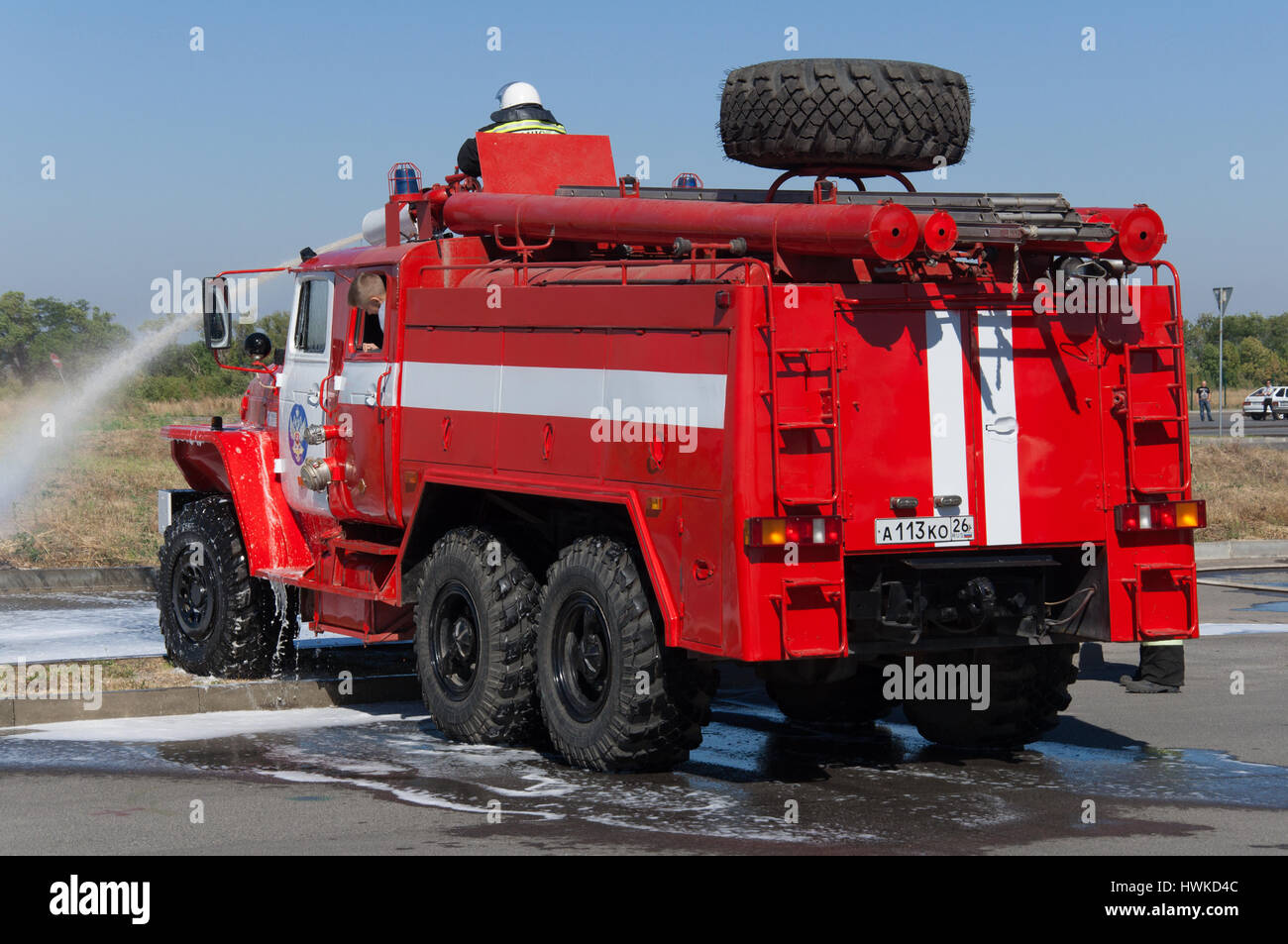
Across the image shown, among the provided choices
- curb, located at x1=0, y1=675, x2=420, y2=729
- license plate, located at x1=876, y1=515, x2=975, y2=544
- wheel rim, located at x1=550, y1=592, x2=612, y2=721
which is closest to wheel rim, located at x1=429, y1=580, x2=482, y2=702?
wheel rim, located at x1=550, y1=592, x2=612, y2=721

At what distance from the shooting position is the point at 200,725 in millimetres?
10727

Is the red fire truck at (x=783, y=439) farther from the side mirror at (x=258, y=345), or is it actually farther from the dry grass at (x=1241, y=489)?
the dry grass at (x=1241, y=489)

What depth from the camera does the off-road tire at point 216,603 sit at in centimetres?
1223

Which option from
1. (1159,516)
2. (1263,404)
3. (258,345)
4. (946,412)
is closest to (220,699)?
(258,345)

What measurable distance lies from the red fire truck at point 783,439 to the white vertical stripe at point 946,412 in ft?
0.05

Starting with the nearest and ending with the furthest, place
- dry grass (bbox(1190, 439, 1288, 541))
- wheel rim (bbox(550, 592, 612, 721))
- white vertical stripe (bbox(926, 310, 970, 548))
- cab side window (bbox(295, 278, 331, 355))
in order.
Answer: white vertical stripe (bbox(926, 310, 970, 548)) < wheel rim (bbox(550, 592, 612, 721)) < cab side window (bbox(295, 278, 331, 355)) < dry grass (bbox(1190, 439, 1288, 541))

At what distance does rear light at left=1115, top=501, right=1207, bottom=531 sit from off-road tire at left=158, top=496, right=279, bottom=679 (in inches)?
238

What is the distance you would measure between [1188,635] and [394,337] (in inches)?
194

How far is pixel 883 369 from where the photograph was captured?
841 cm

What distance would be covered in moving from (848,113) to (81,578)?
11040 mm

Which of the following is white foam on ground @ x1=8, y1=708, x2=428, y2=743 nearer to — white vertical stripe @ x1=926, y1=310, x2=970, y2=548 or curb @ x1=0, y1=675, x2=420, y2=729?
curb @ x1=0, y1=675, x2=420, y2=729

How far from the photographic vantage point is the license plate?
8398 millimetres

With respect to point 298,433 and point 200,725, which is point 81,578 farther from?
point 200,725
